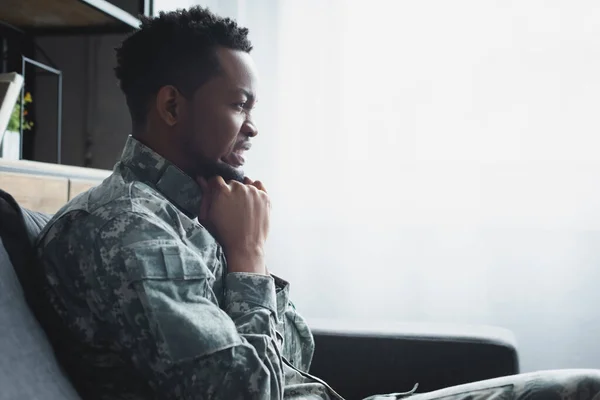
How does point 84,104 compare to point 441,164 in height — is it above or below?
above

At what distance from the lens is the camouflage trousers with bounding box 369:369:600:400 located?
94 cm

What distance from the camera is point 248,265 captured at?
2.99 ft

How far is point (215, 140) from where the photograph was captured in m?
0.97

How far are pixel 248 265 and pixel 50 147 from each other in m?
1.35

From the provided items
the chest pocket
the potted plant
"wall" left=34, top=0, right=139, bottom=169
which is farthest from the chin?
"wall" left=34, top=0, right=139, bottom=169

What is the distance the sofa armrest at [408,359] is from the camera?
1354mm

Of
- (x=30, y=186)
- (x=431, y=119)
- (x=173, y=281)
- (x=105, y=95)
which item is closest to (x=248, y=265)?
(x=173, y=281)

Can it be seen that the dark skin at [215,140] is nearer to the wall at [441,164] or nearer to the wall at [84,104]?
the wall at [84,104]

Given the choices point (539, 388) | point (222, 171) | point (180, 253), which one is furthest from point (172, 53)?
point (539, 388)

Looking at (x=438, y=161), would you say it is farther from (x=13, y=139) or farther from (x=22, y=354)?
(x=22, y=354)

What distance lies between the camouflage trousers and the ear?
59 centimetres

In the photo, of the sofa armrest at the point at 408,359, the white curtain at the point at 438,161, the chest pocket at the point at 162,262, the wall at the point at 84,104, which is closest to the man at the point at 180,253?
the chest pocket at the point at 162,262

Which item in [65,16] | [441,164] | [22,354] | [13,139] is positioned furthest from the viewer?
[441,164]

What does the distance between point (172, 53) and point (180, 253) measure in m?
0.36
